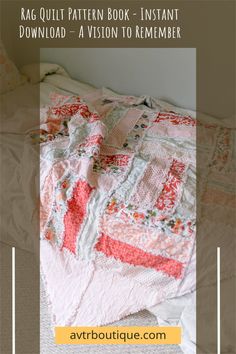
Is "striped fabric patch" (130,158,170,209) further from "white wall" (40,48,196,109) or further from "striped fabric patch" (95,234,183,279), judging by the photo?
"white wall" (40,48,196,109)

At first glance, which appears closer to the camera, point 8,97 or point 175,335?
point 175,335

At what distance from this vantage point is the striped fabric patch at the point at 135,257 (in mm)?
1544

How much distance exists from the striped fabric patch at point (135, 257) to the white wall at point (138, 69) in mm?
844

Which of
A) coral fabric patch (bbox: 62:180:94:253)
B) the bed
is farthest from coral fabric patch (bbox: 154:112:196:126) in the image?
coral fabric patch (bbox: 62:180:94:253)

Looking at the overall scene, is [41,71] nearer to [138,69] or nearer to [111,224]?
[138,69]

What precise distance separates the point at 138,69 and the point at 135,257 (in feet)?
3.35

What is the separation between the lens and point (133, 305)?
1618 millimetres

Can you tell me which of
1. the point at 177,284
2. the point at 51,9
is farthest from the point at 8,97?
the point at 177,284

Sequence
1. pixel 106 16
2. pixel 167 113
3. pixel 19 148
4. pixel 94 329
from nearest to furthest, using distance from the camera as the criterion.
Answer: pixel 94 329 < pixel 19 148 < pixel 167 113 < pixel 106 16

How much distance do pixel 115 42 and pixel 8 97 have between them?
0.57 meters

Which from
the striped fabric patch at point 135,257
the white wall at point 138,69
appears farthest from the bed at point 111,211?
the white wall at point 138,69

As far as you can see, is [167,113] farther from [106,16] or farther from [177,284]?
[177,284]

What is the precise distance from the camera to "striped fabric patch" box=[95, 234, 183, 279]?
5.07 feet

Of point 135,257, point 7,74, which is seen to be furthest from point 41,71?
point 135,257
